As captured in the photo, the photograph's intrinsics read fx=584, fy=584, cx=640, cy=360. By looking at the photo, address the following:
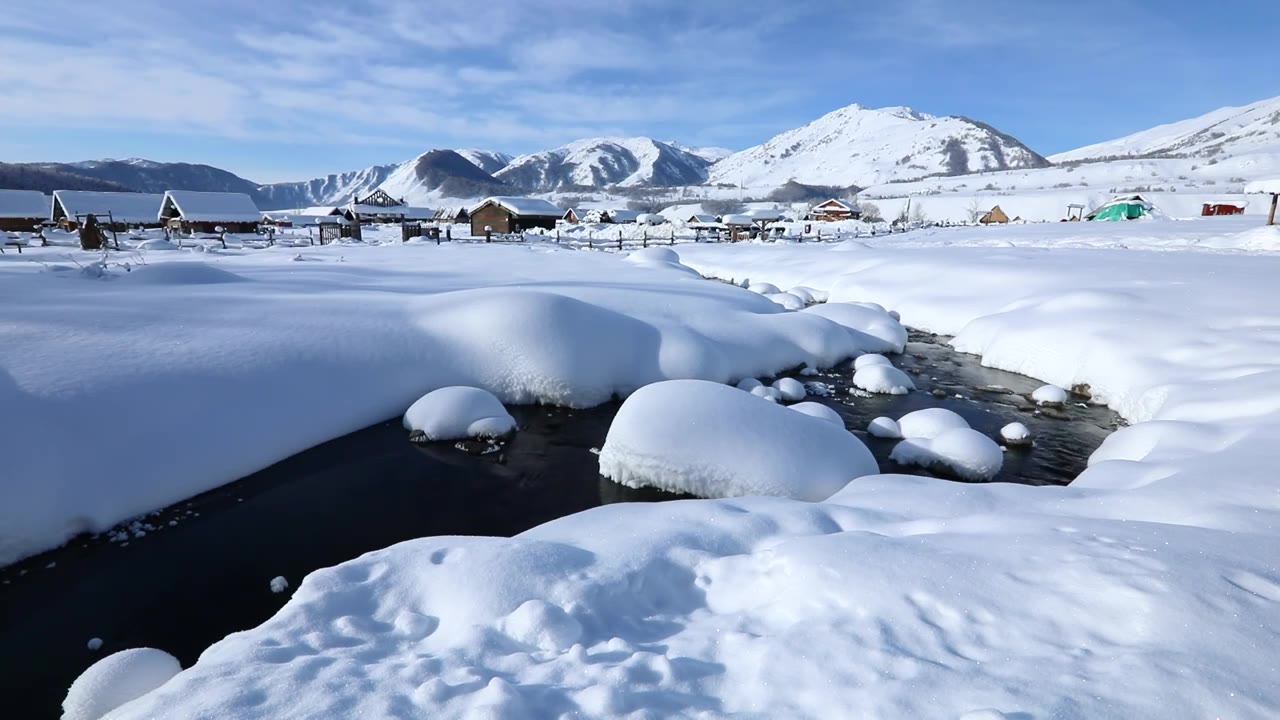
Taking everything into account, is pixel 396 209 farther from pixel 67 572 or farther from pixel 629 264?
pixel 67 572

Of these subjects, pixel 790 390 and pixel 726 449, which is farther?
pixel 790 390

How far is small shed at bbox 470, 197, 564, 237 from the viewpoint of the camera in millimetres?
59219

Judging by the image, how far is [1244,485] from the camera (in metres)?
4.95

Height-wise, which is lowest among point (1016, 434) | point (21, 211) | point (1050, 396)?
point (1016, 434)

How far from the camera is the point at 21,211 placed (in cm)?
5188

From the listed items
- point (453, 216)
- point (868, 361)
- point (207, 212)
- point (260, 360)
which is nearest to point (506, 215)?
point (207, 212)

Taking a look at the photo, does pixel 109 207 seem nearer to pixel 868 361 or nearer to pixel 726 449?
pixel 868 361

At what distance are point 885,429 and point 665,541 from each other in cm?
528

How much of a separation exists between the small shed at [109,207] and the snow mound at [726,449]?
63.6m

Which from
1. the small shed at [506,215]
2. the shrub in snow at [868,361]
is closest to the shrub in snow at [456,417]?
the shrub in snow at [868,361]

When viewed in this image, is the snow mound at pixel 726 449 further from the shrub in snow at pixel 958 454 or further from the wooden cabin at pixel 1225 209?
the wooden cabin at pixel 1225 209

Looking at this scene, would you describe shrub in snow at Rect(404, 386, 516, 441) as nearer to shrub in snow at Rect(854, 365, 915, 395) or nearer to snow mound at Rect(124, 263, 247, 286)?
shrub in snow at Rect(854, 365, 915, 395)

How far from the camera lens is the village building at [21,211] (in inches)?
2012

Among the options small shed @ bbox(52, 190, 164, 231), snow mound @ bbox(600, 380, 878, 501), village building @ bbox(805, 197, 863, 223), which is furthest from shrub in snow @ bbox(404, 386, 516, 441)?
village building @ bbox(805, 197, 863, 223)
